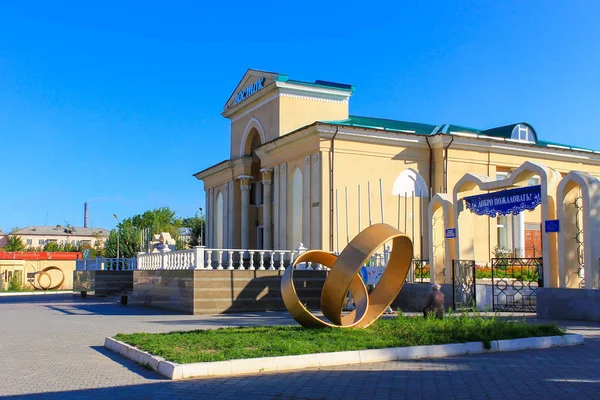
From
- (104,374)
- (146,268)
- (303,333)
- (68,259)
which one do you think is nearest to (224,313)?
(146,268)

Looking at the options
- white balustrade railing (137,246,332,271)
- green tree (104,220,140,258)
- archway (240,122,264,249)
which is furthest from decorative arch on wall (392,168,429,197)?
green tree (104,220,140,258)

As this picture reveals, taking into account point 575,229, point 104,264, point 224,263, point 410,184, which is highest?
point 410,184

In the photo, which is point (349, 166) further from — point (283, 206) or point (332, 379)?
point (332, 379)

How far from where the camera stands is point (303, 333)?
12.2 meters

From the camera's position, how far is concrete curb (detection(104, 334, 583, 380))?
9242 millimetres

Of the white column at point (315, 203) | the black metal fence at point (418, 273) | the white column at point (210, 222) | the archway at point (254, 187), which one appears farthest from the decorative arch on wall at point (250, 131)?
the black metal fence at point (418, 273)

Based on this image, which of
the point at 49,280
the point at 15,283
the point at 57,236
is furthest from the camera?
the point at 57,236

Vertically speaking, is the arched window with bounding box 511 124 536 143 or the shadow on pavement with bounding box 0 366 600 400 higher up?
the arched window with bounding box 511 124 536 143

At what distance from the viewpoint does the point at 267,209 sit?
3456cm

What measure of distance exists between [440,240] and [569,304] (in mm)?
5853

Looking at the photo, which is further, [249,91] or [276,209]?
[249,91]

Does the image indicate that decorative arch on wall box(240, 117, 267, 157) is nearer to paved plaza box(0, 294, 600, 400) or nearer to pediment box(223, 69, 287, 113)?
pediment box(223, 69, 287, 113)

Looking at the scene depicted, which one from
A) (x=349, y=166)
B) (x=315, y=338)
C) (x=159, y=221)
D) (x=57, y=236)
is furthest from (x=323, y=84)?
(x=57, y=236)

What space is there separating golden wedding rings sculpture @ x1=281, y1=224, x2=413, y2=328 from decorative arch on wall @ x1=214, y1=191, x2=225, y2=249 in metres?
26.4
